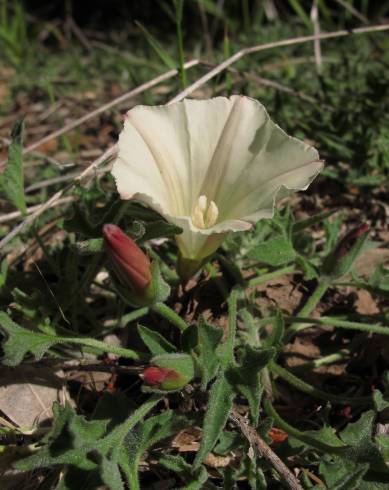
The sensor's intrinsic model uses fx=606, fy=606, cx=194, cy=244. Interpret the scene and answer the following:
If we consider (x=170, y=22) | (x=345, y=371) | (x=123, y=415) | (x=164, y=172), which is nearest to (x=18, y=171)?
(x=164, y=172)

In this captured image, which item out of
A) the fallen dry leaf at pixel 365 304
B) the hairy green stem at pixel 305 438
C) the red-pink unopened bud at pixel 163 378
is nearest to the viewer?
the red-pink unopened bud at pixel 163 378

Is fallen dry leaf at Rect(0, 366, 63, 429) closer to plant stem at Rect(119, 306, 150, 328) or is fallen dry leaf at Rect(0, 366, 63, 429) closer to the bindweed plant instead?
the bindweed plant

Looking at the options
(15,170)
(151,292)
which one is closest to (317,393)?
(151,292)

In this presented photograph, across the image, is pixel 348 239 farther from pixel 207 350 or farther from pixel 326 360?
pixel 207 350

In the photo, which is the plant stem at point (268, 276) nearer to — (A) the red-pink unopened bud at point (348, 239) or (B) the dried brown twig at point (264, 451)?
(A) the red-pink unopened bud at point (348, 239)

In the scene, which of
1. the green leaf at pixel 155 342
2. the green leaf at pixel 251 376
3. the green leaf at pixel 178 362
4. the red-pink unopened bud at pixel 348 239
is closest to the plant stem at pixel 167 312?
the green leaf at pixel 155 342

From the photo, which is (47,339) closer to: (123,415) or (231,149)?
(123,415)

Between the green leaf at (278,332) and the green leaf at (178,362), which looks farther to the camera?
the green leaf at (278,332)
